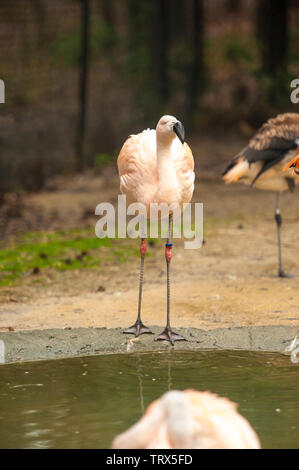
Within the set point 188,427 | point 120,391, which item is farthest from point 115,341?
point 188,427

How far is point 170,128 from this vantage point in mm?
5688

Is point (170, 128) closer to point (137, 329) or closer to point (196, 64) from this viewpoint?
point (137, 329)

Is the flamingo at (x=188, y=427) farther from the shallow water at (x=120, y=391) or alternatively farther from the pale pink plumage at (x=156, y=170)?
the pale pink plumage at (x=156, y=170)

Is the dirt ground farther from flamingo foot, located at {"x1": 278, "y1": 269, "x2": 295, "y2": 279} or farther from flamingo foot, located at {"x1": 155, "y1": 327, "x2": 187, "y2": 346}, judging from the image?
flamingo foot, located at {"x1": 155, "y1": 327, "x2": 187, "y2": 346}

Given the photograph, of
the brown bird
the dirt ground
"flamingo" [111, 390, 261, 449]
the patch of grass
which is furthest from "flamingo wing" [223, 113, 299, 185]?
"flamingo" [111, 390, 261, 449]

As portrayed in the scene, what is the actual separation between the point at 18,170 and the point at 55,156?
1.28 metres

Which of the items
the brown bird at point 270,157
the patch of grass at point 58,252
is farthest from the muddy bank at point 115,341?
the brown bird at point 270,157

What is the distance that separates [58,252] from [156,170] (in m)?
2.60

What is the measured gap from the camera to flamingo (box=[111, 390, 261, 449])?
2787mm

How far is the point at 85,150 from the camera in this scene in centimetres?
1382

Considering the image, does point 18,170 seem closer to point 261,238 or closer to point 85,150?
point 85,150

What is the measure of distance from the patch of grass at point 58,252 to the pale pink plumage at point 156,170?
5.82 ft

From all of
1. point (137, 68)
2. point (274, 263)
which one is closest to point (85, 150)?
point (137, 68)

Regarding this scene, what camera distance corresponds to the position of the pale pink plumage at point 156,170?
5.82 m
